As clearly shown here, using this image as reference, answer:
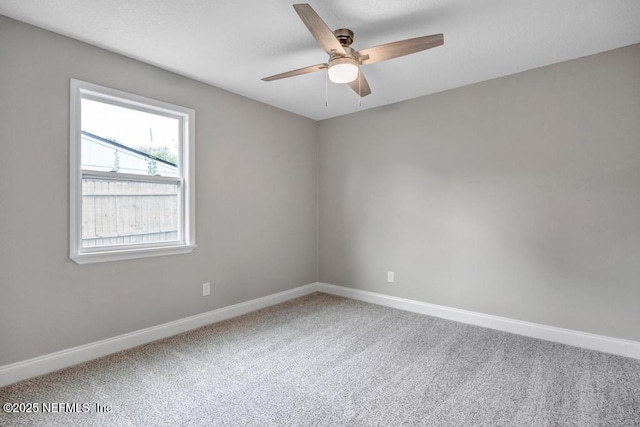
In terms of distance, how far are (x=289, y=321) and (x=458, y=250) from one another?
1959 mm

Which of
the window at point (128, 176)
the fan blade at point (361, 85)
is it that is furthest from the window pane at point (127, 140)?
the fan blade at point (361, 85)

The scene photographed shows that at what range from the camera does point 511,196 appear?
313cm

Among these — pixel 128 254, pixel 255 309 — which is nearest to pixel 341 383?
pixel 255 309

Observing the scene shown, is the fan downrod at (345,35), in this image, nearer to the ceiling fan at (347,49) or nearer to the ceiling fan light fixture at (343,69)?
the ceiling fan at (347,49)

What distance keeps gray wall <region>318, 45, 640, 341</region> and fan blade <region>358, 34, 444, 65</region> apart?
1.59 m

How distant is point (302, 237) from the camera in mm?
4492

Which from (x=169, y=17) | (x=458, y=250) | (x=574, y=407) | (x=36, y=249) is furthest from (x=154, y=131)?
(x=574, y=407)

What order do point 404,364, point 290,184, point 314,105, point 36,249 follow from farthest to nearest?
point 290,184 → point 314,105 → point 404,364 → point 36,249

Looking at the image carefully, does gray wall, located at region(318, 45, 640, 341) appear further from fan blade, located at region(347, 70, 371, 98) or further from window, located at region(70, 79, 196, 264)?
window, located at region(70, 79, 196, 264)

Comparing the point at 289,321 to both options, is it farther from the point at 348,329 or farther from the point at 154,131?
the point at 154,131

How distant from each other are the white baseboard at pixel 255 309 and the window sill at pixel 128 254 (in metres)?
0.66

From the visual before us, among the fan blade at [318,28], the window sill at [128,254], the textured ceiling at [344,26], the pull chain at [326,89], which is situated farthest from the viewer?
the pull chain at [326,89]

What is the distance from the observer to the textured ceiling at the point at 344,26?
2.07 m

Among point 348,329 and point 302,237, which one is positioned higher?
point 302,237
